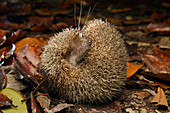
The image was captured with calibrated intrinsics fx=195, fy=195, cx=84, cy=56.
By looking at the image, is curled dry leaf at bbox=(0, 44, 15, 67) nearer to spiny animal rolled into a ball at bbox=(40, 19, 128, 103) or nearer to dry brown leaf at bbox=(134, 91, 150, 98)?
spiny animal rolled into a ball at bbox=(40, 19, 128, 103)

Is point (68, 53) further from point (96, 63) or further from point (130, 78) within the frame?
point (130, 78)

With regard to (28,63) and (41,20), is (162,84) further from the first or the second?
(41,20)

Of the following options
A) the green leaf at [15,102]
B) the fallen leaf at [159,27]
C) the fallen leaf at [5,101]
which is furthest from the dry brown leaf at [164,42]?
the fallen leaf at [5,101]

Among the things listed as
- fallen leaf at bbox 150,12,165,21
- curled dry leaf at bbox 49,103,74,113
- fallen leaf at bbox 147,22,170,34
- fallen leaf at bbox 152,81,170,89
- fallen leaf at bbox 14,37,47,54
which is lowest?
curled dry leaf at bbox 49,103,74,113

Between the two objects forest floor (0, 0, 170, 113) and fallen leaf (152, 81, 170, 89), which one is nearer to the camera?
forest floor (0, 0, 170, 113)

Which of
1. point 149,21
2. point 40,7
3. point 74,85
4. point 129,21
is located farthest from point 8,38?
point 149,21

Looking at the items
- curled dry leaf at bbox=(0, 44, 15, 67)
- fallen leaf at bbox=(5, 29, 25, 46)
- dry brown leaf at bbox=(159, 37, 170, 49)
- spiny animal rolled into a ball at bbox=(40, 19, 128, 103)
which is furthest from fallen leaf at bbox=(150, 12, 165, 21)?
curled dry leaf at bbox=(0, 44, 15, 67)

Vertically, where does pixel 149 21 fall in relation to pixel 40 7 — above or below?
below
